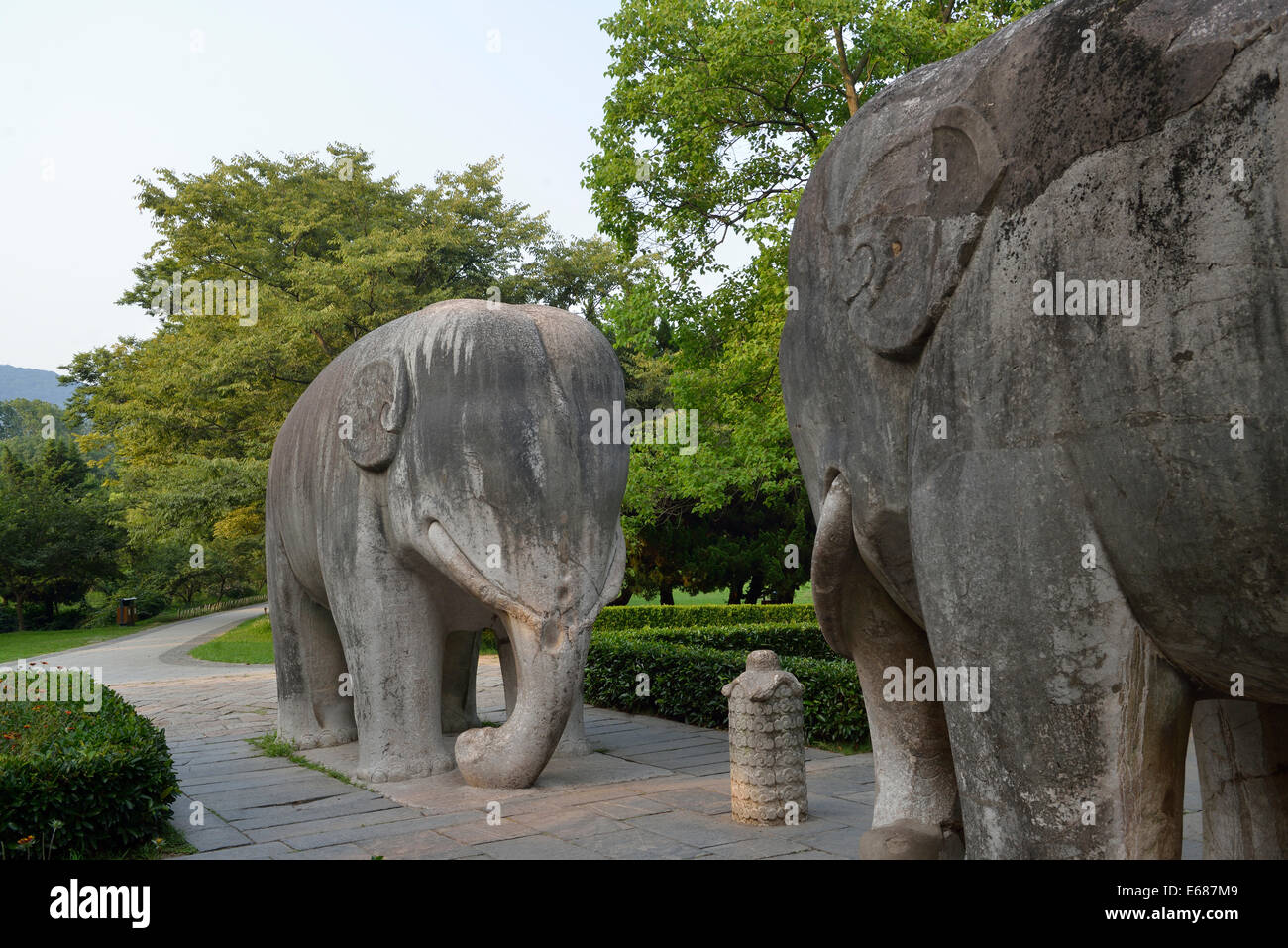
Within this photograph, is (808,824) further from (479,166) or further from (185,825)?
(479,166)

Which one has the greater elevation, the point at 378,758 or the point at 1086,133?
the point at 1086,133

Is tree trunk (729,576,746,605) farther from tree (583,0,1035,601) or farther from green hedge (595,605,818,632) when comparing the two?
tree (583,0,1035,601)

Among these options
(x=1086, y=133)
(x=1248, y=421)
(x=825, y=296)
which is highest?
(x=1086, y=133)

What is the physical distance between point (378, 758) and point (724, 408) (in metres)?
8.24

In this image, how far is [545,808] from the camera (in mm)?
5930

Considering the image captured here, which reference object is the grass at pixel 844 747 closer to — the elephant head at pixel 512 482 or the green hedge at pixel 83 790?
the elephant head at pixel 512 482

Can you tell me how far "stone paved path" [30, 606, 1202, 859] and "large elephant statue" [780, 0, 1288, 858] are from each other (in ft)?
10.1

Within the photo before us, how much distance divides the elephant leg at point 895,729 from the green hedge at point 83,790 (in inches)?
162

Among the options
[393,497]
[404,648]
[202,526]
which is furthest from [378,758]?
[202,526]

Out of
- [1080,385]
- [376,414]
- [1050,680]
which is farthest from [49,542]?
[1080,385]

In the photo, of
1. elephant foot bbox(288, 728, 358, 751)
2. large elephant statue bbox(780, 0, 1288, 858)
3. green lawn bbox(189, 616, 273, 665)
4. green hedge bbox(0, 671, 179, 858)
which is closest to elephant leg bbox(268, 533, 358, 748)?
elephant foot bbox(288, 728, 358, 751)

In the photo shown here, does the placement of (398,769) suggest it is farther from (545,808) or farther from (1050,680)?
(1050,680)

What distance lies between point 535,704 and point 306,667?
9.97 ft

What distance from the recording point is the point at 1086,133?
2.08m
